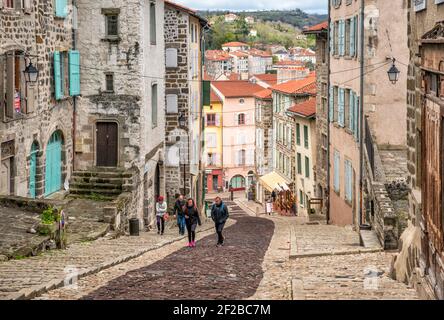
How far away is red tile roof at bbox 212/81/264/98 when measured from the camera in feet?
A: 258

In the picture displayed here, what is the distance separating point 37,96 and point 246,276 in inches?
457

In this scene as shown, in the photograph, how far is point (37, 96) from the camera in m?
23.0

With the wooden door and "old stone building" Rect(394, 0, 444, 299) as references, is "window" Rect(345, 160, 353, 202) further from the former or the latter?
the wooden door

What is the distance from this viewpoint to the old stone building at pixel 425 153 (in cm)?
914

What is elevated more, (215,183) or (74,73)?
(74,73)

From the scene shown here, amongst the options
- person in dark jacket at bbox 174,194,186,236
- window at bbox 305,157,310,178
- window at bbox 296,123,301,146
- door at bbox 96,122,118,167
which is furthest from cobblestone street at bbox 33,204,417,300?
window at bbox 296,123,301,146

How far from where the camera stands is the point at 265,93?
6512 cm

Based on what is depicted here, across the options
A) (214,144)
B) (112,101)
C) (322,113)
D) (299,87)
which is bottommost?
(214,144)

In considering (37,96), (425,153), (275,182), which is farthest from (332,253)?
(275,182)

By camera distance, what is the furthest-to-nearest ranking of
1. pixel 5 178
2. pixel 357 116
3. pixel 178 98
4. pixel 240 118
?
pixel 240 118 → pixel 178 98 → pixel 357 116 → pixel 5 178

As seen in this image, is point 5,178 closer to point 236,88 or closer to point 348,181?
point 348,181

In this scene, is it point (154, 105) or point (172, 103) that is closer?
point (154, 105)
